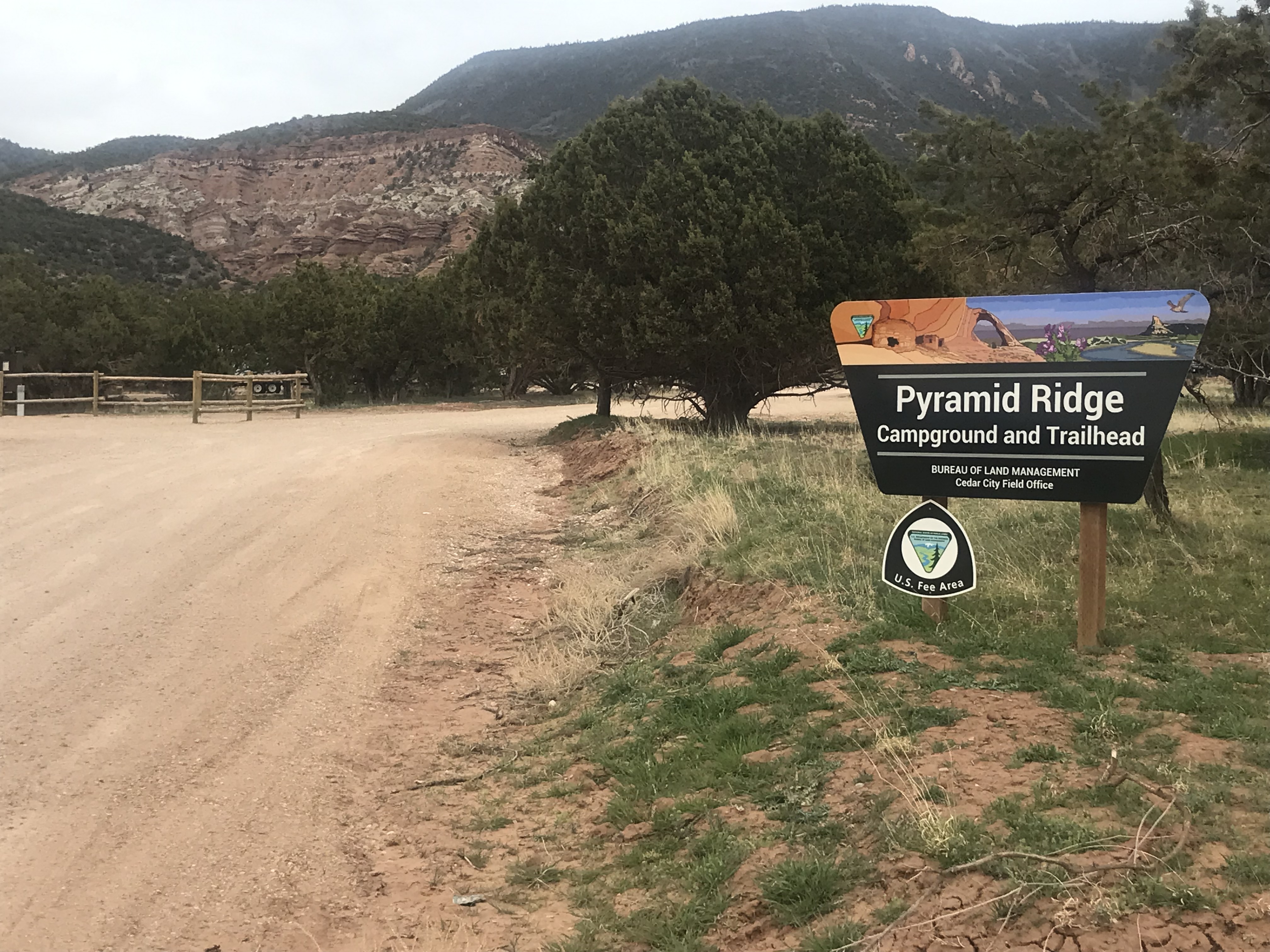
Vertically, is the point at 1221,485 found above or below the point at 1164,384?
below

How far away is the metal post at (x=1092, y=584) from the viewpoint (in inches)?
202

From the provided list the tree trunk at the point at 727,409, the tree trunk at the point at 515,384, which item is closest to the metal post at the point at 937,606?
the tree trunk at the point at 727,409

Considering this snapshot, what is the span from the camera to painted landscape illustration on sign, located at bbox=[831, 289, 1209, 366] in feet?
17.0

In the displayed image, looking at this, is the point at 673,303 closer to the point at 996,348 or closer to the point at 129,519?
the point at 129,519

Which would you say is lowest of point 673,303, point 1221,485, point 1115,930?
point 1115,930

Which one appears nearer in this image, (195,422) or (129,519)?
(129,519)

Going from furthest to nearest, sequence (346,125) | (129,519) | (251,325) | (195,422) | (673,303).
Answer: (346,125)
(251,325)
(195,422)
(673,303)
(129,519)

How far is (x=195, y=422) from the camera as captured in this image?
80.8ft

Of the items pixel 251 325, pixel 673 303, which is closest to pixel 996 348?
pixel 673 303

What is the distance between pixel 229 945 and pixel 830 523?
19.9ft

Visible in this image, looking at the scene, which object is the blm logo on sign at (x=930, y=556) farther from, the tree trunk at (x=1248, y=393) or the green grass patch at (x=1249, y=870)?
the tree trunk at (x=1248, y=393)

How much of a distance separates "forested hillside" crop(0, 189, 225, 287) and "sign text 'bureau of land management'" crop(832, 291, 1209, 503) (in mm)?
→ 56056

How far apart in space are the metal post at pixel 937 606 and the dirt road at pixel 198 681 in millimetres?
3373

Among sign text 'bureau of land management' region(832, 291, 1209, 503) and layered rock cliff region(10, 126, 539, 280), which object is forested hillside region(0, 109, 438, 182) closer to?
layered rock cliff region(10, 126, 539, 280)
